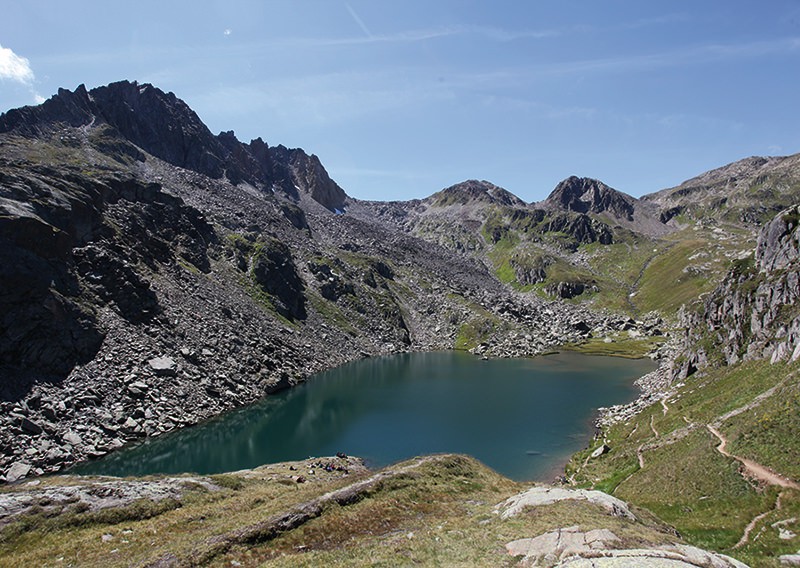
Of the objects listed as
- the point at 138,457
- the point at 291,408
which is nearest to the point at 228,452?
the point at 138,457

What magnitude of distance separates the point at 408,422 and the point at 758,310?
56344 mm

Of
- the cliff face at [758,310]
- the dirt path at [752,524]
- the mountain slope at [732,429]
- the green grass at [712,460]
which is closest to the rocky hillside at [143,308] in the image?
the green grass at [712,460]

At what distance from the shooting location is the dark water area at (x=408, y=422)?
64750mm

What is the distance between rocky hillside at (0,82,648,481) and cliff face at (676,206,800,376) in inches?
3228

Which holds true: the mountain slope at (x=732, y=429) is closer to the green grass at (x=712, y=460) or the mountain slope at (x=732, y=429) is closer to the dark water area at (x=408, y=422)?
the green grass at (x=712, y=460)

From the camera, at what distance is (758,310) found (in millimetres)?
59531

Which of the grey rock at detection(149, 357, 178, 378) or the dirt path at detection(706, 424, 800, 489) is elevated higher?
the dirt path at detection(706, 424, 800, 489)

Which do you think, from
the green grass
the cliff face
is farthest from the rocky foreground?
the cliff face

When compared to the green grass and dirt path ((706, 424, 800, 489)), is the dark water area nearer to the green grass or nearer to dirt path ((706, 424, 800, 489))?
the green grass

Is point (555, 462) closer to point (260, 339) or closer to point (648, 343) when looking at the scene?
point (260, 339)

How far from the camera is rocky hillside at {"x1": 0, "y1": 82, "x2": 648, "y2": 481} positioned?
69875mm

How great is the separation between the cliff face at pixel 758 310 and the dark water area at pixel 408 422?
2247 centimetres

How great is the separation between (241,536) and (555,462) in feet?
162

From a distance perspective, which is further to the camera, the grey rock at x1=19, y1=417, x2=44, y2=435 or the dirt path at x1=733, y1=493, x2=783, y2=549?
the grey rock at x1=19, y1=417, x2=44, y2=435
